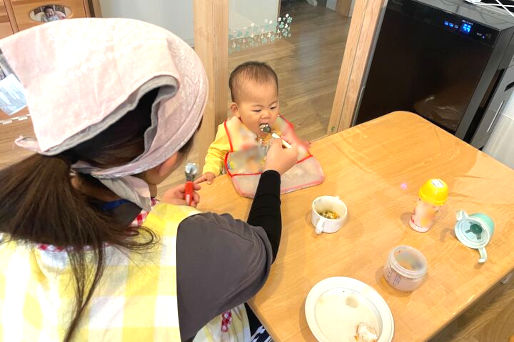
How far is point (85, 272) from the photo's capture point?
1.82ft

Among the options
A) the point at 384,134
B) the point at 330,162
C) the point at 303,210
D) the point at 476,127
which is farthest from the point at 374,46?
the point at 303,210

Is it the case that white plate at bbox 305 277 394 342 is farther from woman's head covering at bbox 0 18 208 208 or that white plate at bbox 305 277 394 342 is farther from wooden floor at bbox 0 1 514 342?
wooden floor at bbox 0 1 514 342

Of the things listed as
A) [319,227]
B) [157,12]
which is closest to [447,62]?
[319,227]

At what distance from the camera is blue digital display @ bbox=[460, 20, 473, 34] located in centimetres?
154

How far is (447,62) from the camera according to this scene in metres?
1.69

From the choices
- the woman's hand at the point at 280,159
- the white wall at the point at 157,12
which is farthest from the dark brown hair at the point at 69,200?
the white wall at the point at 157,12

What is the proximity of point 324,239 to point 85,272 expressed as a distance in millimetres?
514

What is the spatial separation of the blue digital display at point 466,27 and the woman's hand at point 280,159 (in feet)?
3.45

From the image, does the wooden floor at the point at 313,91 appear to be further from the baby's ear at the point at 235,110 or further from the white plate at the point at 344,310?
the white plate at the point at 344,310

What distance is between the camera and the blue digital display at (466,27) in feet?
5.06

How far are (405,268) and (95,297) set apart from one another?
1.87 ft

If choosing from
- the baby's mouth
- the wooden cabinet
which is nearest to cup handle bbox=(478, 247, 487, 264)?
the baby's mouth

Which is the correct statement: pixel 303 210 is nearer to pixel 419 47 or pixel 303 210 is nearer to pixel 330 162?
pixel 330 162

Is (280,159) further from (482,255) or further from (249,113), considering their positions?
(482,255)
